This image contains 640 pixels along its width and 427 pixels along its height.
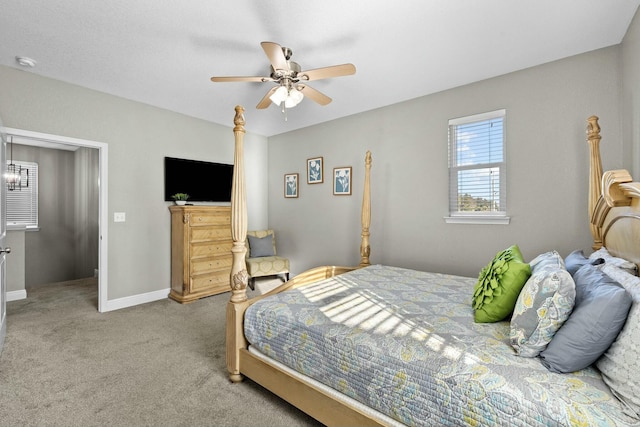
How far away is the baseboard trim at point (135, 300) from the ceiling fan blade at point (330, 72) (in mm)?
3361

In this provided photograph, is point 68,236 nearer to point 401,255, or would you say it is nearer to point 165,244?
point 165,244

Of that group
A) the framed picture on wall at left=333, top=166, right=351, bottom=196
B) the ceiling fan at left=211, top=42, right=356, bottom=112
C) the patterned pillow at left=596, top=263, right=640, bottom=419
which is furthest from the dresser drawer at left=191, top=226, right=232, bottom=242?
the patterned pillow at left=596, top=263, right=640, bottom=419

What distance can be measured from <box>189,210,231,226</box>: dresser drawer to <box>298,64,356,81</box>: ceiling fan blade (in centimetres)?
244

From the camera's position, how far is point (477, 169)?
10.3 feet

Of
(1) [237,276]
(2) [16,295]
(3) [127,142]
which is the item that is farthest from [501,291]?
(2) [16,295]

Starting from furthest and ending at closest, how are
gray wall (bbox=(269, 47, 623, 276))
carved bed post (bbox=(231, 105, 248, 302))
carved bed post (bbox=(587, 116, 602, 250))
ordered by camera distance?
gray wall (bbox=(269, 47, 623, 276)) < carved bed post (bbox=(587, 116, 602, 250)) < carved bed post (bbox=(231, 105, 248, 302))

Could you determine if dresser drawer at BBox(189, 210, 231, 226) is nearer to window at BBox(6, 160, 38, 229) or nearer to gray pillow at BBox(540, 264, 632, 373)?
window at BBox(6, 160, 38, 229)

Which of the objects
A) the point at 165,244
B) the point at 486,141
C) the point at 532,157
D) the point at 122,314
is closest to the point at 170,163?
the point at 165,244

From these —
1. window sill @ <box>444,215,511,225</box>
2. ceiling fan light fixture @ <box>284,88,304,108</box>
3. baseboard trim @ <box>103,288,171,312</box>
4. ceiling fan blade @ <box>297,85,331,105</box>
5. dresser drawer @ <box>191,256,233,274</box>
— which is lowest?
baseboard trim @ <box>103,288,171,312</box>

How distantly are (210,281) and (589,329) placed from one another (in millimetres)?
3922

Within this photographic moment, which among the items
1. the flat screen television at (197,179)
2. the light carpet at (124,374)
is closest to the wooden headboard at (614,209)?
the light carpet at (124,374)

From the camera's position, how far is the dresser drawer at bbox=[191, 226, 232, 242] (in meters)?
3.86

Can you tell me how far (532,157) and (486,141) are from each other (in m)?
0.47

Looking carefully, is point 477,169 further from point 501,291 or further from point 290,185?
point 290,185
